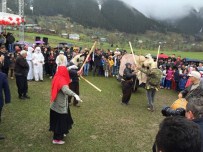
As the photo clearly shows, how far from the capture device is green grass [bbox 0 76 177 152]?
7047mm

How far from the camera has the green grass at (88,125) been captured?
23.1 feet

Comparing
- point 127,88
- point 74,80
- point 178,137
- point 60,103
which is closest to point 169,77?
point 127,88

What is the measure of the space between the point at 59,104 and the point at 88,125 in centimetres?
196

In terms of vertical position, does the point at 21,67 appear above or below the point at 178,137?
below

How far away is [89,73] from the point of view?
1925cm

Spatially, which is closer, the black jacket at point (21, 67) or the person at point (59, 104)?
the person at point (59, 104)

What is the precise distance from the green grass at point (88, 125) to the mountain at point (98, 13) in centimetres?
9226

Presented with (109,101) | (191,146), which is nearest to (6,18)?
(109,101)

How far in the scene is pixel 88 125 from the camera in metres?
8.58

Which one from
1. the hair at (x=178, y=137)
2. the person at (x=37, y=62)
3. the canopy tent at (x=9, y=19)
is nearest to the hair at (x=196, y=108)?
the hair at (x=178, y=137)

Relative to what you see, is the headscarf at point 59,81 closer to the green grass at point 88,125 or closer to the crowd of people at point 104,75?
the crowd of people at point 104,75

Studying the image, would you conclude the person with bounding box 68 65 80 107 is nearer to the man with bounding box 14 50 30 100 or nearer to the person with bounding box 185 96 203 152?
the man with bounding box 14 50 30 100

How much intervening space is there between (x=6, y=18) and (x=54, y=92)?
39.2 ft

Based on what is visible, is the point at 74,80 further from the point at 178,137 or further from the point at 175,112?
the point at 178,137
